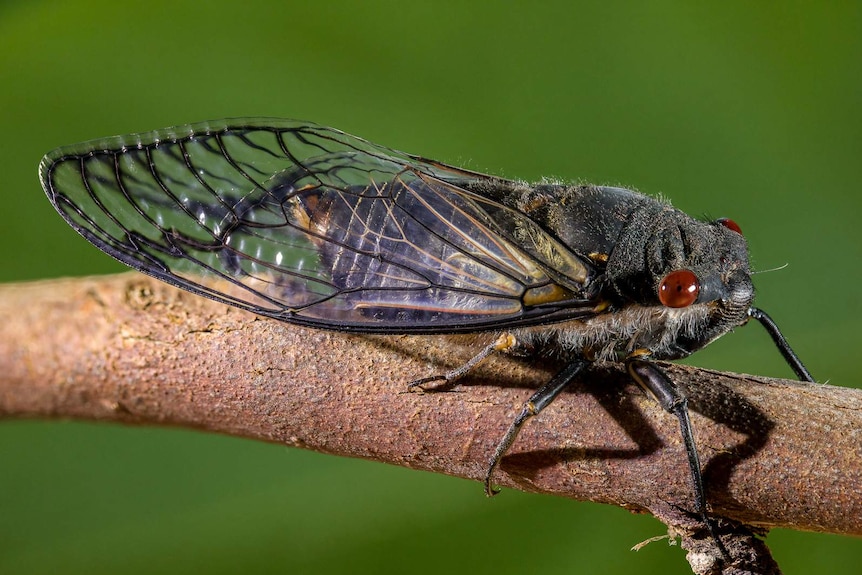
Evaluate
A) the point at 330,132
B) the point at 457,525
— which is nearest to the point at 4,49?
the point at 330,132

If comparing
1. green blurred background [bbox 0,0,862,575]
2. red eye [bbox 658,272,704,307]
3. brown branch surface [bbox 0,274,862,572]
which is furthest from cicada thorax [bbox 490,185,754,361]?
green blurred background [bbox 0,0,862,575]

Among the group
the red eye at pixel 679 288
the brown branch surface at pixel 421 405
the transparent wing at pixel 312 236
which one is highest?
the red eye at pixel 679 288

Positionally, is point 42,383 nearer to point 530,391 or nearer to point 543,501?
point 530,391

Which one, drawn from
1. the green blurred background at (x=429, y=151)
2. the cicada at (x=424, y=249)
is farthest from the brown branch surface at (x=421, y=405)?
the green blurred background at (x=429, y=151)

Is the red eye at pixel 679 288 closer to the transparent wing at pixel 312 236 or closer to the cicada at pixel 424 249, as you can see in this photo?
the cicada at pixel 424 249

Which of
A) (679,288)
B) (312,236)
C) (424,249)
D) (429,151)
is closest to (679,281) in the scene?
(679,288)

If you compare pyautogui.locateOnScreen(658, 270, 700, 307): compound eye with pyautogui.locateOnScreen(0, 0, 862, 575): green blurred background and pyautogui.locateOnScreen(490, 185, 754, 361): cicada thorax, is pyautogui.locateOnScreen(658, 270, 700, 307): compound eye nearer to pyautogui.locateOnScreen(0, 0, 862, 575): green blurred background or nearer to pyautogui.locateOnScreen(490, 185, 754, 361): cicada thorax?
pyautogui.locateOnScreen(490, 185, 754, 361): cicada thorax

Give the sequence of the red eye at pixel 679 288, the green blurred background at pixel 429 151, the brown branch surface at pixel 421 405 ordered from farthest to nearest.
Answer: the green blurred background at pixel 429 151 < the red eye at pixel 679 288 < the brown branch surface at pixel 421 405

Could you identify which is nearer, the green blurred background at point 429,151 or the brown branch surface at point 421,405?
the brown branch surface at point 421,405
